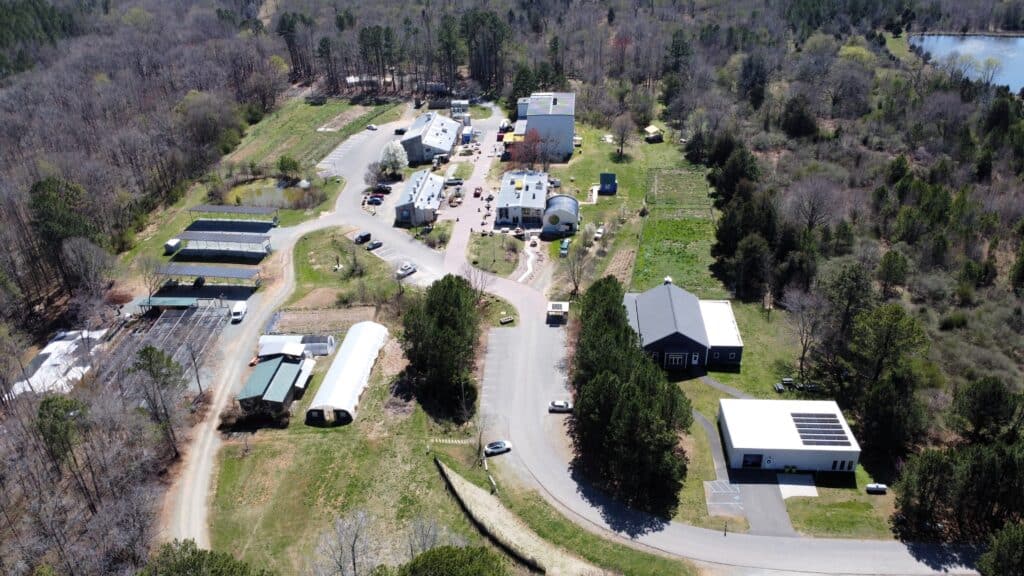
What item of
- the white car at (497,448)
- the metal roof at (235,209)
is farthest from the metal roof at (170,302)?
the white car at (497,448)

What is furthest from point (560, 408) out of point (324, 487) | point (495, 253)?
point (495, 253)

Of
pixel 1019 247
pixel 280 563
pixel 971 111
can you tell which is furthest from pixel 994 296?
pixel 280 563

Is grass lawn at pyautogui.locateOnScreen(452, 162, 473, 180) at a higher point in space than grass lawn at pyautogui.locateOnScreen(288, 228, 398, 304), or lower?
higher

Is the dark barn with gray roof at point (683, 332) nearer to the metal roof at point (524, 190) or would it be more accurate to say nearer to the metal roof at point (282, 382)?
the metal roof at point (524, 190)

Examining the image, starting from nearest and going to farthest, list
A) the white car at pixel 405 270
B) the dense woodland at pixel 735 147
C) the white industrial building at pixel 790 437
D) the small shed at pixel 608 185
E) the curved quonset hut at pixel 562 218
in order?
the white industrial building at pixel 790 437, the dense woodland at pixel 735 147, the white car at pixel 405 270, the curved quonset hut at pixel 562 218, the small shed at pixel 608 185

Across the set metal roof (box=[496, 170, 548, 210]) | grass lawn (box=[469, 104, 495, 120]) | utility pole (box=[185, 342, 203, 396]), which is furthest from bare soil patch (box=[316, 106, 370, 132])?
utility pole (box=[185, 342, 203, 396])

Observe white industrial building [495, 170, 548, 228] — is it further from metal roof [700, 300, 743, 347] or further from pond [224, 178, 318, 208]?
pond [224, 178, 318, 208]

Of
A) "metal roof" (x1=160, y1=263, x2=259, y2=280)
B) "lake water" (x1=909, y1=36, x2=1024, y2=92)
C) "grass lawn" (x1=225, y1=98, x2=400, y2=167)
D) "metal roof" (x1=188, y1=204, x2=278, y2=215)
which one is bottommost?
"metal roof" (x1=160, y1=263, x2=259, y2=280)
